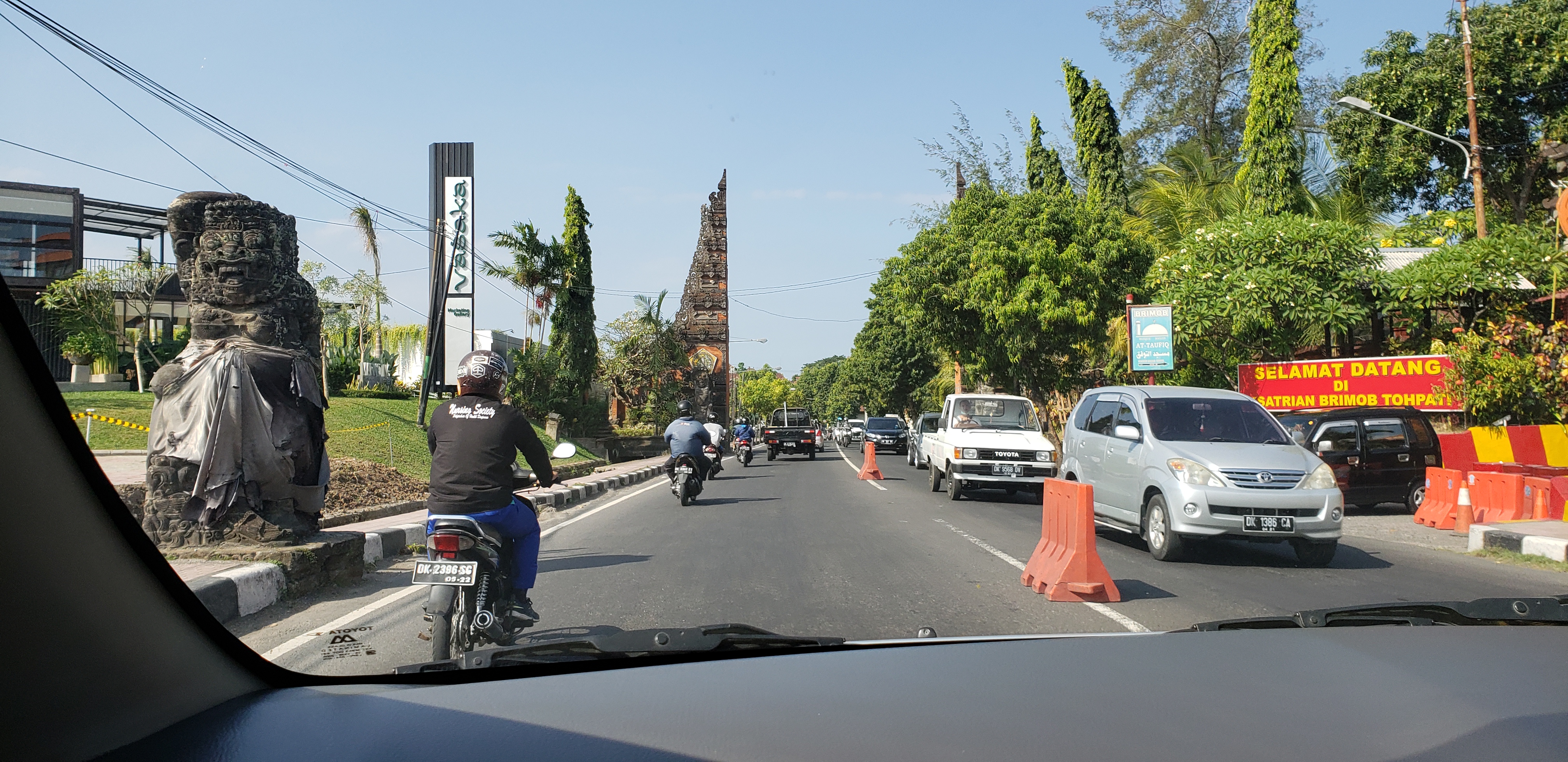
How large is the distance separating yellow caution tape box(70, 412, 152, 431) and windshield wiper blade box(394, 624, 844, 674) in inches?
43.3

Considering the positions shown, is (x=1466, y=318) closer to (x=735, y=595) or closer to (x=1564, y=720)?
(x=735, y=595)

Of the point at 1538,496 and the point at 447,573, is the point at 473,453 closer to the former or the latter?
the point at 447,573

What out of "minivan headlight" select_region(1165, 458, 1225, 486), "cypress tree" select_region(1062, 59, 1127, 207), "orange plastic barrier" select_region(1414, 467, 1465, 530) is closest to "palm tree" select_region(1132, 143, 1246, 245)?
"cypress tree" select_region(1062, 59, 1127, 207)

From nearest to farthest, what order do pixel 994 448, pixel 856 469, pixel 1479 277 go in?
pixel 994 448, pixel 1479 277, pixel 856 469

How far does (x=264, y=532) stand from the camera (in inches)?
292

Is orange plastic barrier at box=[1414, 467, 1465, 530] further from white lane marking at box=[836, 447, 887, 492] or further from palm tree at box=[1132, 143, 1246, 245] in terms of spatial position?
palm tree at box=[1132, 143, 1246, 245]

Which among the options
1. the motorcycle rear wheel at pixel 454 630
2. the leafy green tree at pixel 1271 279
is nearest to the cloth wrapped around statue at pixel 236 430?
the motorcycle rear wheel at pixel 454 630

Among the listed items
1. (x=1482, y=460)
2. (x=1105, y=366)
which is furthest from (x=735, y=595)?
(x=1105, y=366)

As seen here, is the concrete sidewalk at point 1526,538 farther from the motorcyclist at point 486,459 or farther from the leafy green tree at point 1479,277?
the leafy green tree at point 1479,277

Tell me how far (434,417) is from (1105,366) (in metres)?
29.9

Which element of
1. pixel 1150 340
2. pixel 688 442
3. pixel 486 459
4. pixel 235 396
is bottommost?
pixel 688 442

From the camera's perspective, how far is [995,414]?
59.1ft

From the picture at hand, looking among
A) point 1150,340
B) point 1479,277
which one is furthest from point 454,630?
point 1479,277

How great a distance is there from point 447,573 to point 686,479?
10.9m
